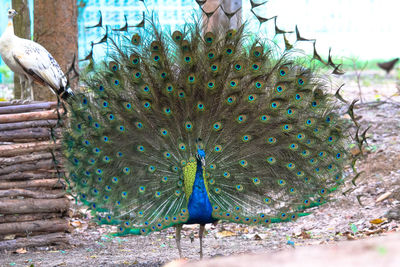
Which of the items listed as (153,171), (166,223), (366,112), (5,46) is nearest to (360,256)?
(166,223)

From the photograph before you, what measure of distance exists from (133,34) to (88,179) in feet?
5.13

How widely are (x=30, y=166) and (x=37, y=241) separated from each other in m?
0.91

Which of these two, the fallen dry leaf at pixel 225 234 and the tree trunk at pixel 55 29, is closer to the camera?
the fallen dry leaf at pixel 225 234

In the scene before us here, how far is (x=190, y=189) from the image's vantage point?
581cm

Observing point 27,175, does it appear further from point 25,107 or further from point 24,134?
point 25,107

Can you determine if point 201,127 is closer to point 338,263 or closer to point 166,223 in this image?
point 166,223

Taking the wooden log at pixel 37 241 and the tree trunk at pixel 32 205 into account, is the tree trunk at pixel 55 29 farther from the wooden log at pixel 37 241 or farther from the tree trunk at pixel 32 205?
the wooden log at pixel 37 241

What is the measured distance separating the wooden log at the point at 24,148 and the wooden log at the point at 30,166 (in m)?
0.14

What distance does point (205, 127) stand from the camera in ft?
20.2

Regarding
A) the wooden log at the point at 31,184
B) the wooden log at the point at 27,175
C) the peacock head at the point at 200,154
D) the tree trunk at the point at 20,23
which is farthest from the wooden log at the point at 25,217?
the tree trunk at the point at 20,23

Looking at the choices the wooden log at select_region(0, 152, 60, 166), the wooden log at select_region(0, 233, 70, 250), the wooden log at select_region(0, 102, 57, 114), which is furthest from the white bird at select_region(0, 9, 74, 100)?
the wooden log at select_region(0, 233, 70, 250)

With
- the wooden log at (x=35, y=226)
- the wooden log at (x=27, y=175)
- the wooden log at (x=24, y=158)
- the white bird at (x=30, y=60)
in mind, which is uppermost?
→ the white bird at (x=30, y=60)

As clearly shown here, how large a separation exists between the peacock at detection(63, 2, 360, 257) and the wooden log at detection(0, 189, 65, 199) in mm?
1128

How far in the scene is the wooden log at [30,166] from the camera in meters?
6.96
